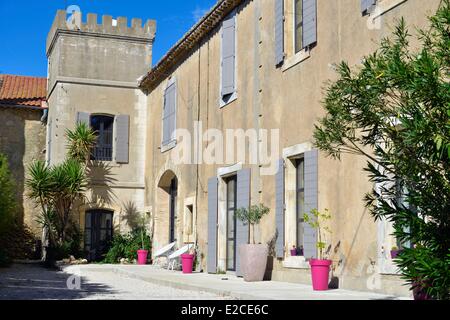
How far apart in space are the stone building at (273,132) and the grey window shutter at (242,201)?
0.02 metres

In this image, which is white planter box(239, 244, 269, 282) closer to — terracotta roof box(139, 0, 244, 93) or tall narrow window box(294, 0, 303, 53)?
tall narrow window box(294, 0, 303, 53)

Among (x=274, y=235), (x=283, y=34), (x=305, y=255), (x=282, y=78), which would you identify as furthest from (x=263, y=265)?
(x=283, y=34)

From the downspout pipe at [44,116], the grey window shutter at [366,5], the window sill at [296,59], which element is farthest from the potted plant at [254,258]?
the downspout pipe at [44,116]

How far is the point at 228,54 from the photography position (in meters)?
14.5

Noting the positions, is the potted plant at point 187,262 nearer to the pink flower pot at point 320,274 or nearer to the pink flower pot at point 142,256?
the pink flower pot at point 142,256

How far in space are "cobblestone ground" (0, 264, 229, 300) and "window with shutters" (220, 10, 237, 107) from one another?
4.21 m

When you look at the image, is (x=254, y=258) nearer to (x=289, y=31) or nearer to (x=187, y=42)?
(x=289, y=31)

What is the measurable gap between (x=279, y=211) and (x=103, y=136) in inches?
407

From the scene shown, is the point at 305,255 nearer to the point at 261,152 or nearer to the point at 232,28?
the point at 261,152

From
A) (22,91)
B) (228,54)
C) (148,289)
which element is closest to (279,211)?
(148,289)

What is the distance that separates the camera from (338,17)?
10.5 m

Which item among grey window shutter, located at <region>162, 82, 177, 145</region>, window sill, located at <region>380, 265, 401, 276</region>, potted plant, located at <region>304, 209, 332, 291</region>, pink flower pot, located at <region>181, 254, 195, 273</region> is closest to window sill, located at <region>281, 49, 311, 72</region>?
potted plant, located at <region>304, 209, 332, 291</region>

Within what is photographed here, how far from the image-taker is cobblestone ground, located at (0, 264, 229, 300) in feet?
32.1

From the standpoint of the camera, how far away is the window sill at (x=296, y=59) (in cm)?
1136
